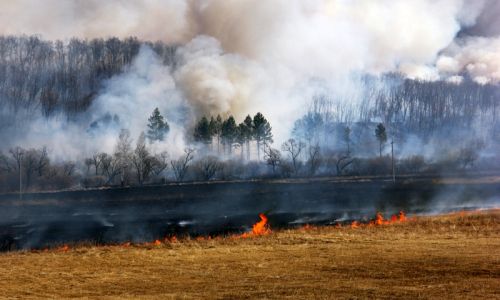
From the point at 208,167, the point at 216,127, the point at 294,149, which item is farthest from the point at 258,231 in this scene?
the point at 294,149

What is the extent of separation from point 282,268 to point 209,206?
170ft

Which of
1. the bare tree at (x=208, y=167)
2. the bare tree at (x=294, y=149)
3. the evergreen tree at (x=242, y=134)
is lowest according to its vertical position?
the bare tree at (x=208, y=167)

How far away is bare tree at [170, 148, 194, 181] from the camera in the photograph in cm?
9725

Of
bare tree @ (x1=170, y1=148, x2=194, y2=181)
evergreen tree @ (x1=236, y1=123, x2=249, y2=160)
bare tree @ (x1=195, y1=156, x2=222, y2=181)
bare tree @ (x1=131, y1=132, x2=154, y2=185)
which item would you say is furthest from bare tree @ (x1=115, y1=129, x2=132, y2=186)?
evergreen tree @ (x1=236, y1=123, x2=249, y2=160)

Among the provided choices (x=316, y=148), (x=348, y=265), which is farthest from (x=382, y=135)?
(x=348, y=265)

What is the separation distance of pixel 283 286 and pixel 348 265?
461 centimetres

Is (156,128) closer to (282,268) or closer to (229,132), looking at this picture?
(229,132)

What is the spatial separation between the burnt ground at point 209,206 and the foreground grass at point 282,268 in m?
20.0

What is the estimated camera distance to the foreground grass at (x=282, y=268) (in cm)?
1672

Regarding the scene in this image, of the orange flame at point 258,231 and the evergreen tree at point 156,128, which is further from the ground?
the evergreen tree at point 156,128

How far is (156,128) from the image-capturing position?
357ft

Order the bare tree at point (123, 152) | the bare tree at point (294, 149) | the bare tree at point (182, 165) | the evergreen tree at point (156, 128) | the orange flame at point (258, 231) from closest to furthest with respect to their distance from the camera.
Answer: the orange flame at point (258, 231) → the bare tree at point (123, 152) → the bare tree at point (182, 165) → the bare tree at point (294, 149) → the evergreen tree at point (156, 128)

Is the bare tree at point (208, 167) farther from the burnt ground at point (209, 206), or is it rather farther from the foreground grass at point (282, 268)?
the foreground grass at point (282, 268)

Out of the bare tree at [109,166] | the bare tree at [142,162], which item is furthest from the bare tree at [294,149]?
the bare tree at [109,166]
